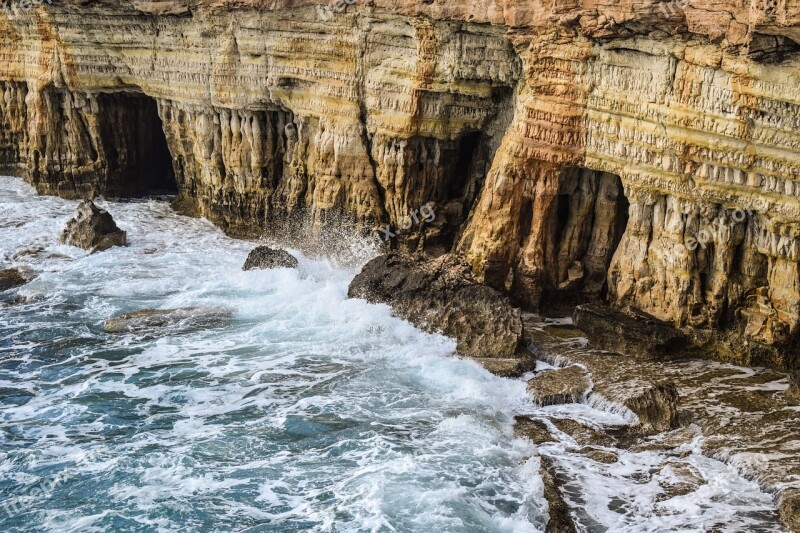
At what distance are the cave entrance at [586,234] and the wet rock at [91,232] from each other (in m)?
12.9

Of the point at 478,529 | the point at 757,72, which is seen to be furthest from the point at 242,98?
the point at 478,529

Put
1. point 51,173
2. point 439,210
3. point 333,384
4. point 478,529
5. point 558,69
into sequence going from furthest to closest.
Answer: point 51,173 < point 439,210 < point 558,69 < point 333,384 < point 478,529

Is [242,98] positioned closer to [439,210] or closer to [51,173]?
[439,210]

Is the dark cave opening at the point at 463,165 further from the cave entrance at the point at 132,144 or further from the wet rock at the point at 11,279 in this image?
the cave entrance at the point at 132,144

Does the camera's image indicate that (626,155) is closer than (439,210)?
Yes

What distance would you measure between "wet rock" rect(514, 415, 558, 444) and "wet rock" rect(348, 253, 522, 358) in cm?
245

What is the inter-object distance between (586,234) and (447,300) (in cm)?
380

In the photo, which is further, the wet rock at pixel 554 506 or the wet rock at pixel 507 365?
the wet rock at pixel 507 365

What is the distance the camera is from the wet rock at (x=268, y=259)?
24688mm

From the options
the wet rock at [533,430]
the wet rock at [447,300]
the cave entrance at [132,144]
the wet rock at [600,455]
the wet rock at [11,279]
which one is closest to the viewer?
the wet rock at [600,455]

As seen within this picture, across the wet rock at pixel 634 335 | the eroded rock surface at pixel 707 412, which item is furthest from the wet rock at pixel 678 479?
the wet rock at pixel 634 335

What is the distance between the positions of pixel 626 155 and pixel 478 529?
9.04 m

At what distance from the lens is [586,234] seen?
22.2 metres

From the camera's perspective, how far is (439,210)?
83.4ft
